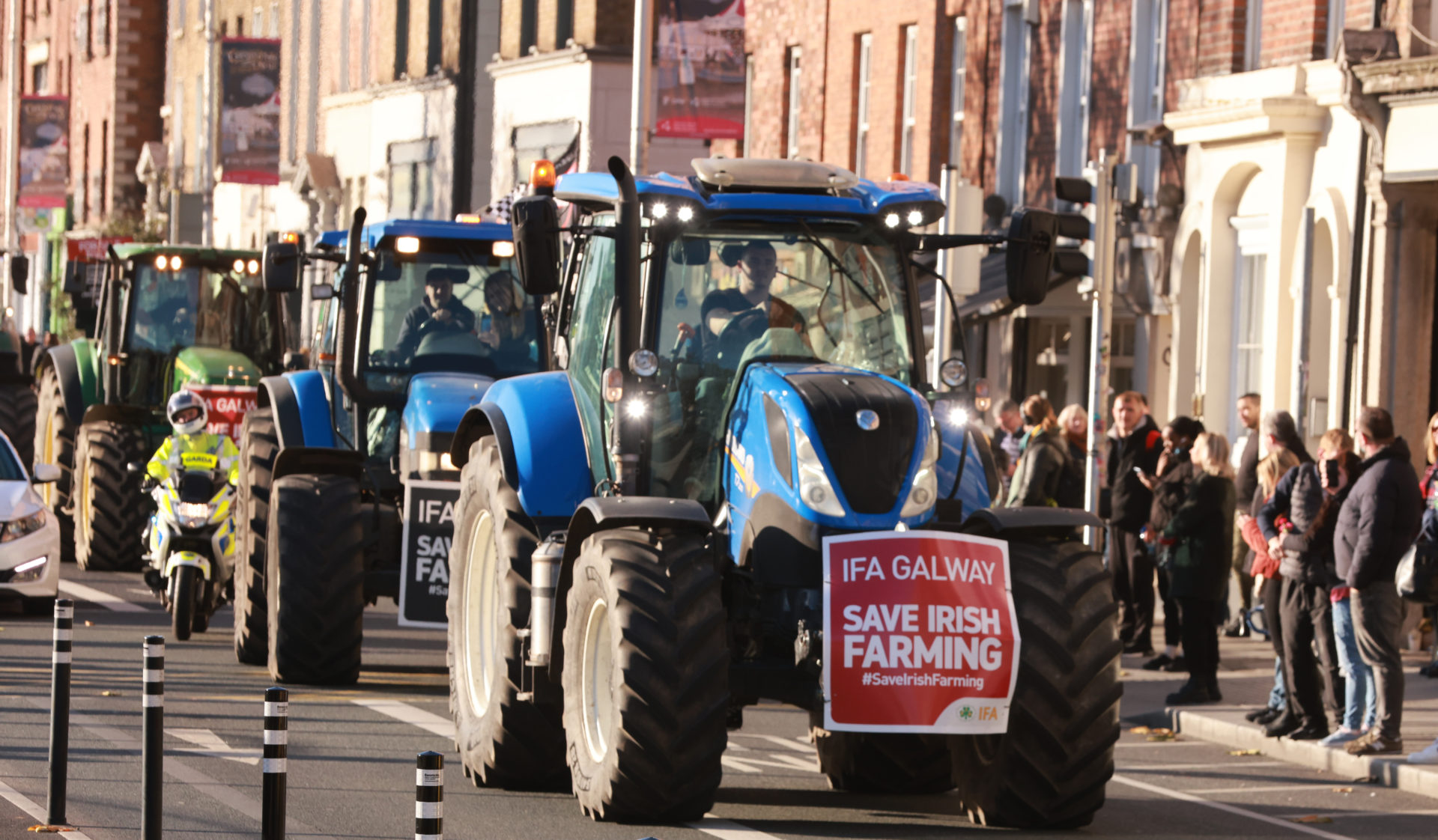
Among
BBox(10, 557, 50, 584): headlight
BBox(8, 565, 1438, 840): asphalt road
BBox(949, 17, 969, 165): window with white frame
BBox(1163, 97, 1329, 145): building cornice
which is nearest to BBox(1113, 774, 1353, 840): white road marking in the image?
BBox(8, 565, 1438, 840): asphalt road

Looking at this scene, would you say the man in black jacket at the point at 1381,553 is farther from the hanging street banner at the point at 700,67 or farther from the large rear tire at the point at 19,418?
the large rear tire at the point at 19,418

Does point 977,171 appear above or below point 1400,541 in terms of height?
above

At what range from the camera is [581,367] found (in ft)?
39.4

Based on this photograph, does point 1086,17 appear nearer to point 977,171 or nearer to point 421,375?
point 977,171

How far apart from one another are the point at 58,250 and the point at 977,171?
51246 mm

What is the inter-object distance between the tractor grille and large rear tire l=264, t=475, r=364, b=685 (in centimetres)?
504

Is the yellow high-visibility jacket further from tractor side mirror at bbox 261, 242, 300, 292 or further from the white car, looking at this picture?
tractor side mirror at bbox 261, 242, 300, 292

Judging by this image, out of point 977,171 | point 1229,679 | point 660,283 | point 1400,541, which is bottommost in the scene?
point 1229,679

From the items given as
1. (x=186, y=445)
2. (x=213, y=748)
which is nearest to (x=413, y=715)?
(x=213, y=748)

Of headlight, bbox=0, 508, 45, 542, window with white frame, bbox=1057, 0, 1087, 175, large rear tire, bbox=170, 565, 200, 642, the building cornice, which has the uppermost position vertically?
window with white frame, bbox=1057, 0, 1087, 175

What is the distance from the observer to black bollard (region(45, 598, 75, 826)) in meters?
10.3

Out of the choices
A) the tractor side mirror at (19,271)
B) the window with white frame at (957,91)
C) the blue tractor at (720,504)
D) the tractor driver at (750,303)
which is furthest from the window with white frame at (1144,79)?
the tractor driver at (750,303)

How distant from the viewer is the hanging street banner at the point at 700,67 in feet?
91.2

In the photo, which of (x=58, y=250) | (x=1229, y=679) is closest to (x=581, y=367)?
(x=1229, y=679)
